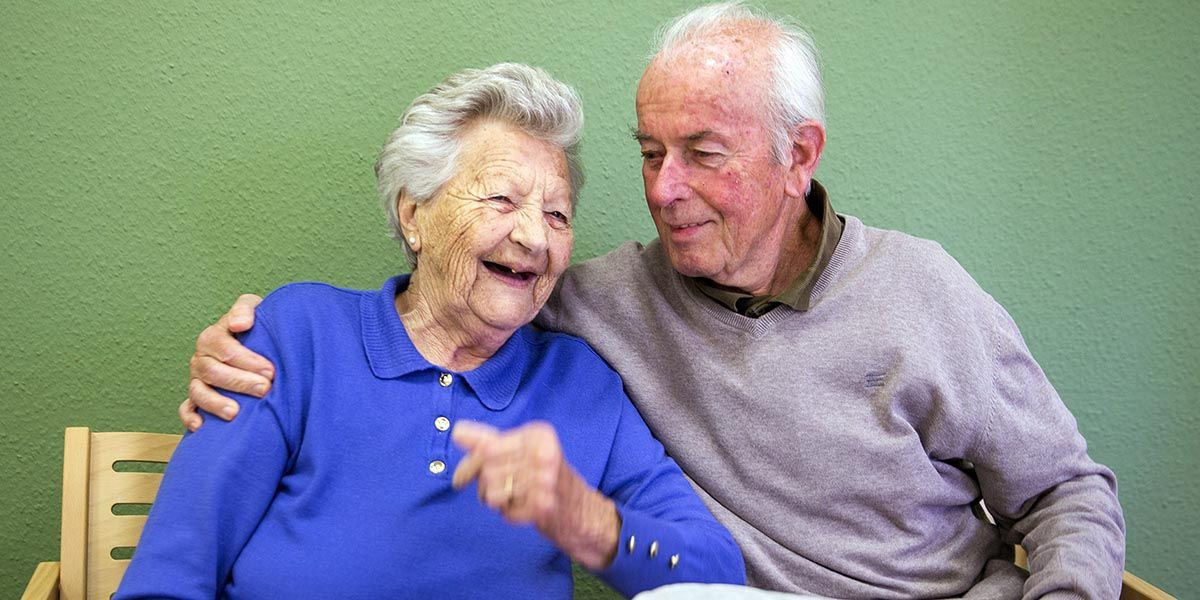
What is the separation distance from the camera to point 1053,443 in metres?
1.66

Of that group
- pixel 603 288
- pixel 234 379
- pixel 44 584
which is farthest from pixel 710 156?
pixel 44 584

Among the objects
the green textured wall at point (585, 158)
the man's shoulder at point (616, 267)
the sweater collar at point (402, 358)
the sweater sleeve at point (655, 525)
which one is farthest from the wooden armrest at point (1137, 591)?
the sweater collar at point (402, 358)

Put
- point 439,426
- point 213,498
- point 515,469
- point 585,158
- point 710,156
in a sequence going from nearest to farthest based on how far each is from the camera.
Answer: point 515,469 < point 213,498 < point 439,426 < point 710,156 < point 585,158

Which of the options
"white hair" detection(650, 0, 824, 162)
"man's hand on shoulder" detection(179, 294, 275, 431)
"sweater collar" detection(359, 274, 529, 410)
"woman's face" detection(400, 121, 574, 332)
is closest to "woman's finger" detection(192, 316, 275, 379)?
"man's hand on shoulder" detection(179, 294, 275, 431)

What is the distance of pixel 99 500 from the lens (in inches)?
63.1

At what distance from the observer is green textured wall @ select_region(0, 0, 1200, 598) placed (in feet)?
6.09

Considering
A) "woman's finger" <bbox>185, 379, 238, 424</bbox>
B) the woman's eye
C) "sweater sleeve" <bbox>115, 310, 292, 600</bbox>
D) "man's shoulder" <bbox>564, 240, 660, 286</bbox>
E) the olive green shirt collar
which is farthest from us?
"man's shoulder" <bbox>564, 240, 660, 286</bbox>

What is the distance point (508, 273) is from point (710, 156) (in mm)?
359

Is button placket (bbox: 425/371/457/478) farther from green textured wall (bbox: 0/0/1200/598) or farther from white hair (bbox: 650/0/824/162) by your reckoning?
white hair (bbox: 650/0/824/162)

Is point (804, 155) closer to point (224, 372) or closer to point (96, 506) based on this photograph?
point (224, 372)

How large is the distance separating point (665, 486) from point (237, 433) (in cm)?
62

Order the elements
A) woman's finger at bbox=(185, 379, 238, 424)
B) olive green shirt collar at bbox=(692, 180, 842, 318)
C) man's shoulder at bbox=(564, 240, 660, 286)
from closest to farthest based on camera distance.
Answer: woman's finger at bbox=(185, 379, 238, 424) < olive green shirt collar at bbox=(692, 180, 842, 318) < man's shoulder at bbox=(564, 240, 660, 286)

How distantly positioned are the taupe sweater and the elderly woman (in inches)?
4.5

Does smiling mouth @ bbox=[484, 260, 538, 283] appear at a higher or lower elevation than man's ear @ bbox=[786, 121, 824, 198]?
lower
